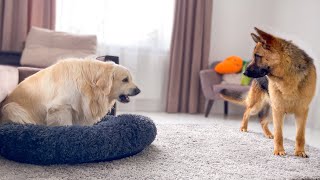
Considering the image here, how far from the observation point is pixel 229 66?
4633 millimetres

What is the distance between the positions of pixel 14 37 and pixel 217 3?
8.62 ft

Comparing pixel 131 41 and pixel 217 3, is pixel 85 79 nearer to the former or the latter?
pixel 131 41

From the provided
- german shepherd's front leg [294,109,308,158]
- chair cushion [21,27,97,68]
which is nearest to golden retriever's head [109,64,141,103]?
german shepherd's front leg [294,109,308,158]

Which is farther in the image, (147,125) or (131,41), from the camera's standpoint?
(131,41)

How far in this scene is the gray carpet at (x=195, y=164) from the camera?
1.96 m

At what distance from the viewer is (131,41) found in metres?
4.85

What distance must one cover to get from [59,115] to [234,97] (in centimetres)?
211

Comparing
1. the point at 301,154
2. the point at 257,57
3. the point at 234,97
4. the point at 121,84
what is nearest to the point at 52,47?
the point at 121,84

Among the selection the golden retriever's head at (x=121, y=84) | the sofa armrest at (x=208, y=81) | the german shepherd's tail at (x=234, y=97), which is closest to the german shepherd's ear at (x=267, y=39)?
the golden retriever's head at (x=121, y=84)

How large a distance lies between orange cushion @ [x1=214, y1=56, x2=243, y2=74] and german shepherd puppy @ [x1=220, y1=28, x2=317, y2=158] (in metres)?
1.98

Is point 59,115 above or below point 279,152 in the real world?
above

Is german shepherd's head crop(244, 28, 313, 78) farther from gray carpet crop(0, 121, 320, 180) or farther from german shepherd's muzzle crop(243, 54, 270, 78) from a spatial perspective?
gray carpet crop(0, 121, 320, 180)

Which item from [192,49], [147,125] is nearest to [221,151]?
[147,125]

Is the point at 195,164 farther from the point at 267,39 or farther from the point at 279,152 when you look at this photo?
the point at 267,39
